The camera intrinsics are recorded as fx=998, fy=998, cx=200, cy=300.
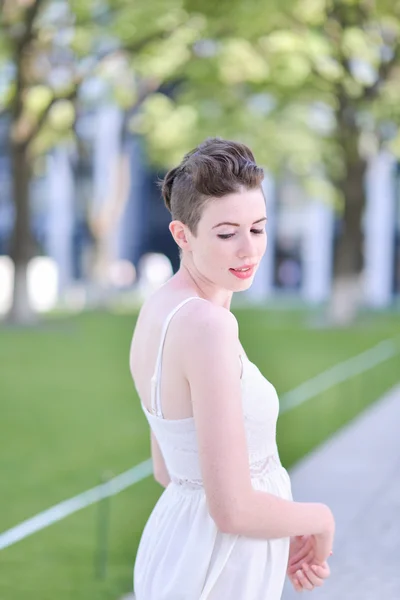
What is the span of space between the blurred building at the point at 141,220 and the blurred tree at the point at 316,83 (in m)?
6.29

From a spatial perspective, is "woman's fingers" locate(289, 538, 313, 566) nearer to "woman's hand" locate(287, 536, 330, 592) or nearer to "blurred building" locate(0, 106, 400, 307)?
"woman's hand" locate(287, 536, 330, 592)

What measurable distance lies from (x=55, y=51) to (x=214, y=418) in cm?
2258

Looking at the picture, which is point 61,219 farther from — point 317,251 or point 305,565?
point 305,565

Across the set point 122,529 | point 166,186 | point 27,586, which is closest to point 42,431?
point 122,529

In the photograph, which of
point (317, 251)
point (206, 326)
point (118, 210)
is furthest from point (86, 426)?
point (317, 251)

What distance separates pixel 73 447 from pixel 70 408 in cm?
224

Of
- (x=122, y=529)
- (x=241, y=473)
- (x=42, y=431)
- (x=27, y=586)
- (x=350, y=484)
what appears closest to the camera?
(x=241, y=473)

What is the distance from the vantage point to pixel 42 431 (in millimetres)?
9719

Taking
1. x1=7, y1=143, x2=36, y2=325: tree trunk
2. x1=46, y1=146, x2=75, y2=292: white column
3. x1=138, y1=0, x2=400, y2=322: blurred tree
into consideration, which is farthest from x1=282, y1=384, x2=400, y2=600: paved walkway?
x1=46, y1=146, x2=75, y2=292: white column

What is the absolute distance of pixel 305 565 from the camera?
214 cm

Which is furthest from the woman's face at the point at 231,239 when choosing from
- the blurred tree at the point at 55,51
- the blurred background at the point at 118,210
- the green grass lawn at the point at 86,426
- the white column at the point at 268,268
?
the white column at the point at 268,268

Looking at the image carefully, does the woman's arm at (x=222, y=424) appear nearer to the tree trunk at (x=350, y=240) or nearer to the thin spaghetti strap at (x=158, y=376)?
the thin spaghetti strap at (x=158, y=376)

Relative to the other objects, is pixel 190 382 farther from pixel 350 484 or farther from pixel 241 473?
pixel 350 484

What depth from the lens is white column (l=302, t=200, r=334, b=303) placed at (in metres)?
45.5
